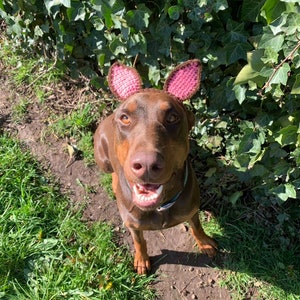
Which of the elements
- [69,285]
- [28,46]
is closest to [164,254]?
[69,285]

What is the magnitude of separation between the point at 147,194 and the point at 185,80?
73 centimetres

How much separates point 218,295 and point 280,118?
1.57 m

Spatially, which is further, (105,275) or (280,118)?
(105,275)

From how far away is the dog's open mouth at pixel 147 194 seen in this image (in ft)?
8.81

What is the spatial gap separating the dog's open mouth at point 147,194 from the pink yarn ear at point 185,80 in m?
0.58

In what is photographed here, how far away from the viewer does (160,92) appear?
286 cm

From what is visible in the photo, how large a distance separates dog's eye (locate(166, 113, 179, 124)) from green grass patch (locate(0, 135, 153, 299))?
158 centimetres

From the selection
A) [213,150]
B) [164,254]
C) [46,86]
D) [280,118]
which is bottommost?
[164,254]

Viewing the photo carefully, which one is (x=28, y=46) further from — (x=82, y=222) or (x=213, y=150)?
(x=213, y=150)

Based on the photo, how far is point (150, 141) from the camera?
2555 millimetres

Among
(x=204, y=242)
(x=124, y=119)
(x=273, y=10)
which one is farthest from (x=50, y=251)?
(x=273, y=10)

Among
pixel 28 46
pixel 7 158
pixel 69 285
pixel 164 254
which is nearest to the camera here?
pixel 69 285

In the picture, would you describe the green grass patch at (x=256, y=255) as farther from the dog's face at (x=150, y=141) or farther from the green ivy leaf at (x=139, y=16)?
the green ivy leaf at (x=139, y=16)

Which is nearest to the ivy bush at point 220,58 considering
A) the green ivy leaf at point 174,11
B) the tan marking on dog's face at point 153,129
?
the green ivy leaf at point 174,11
